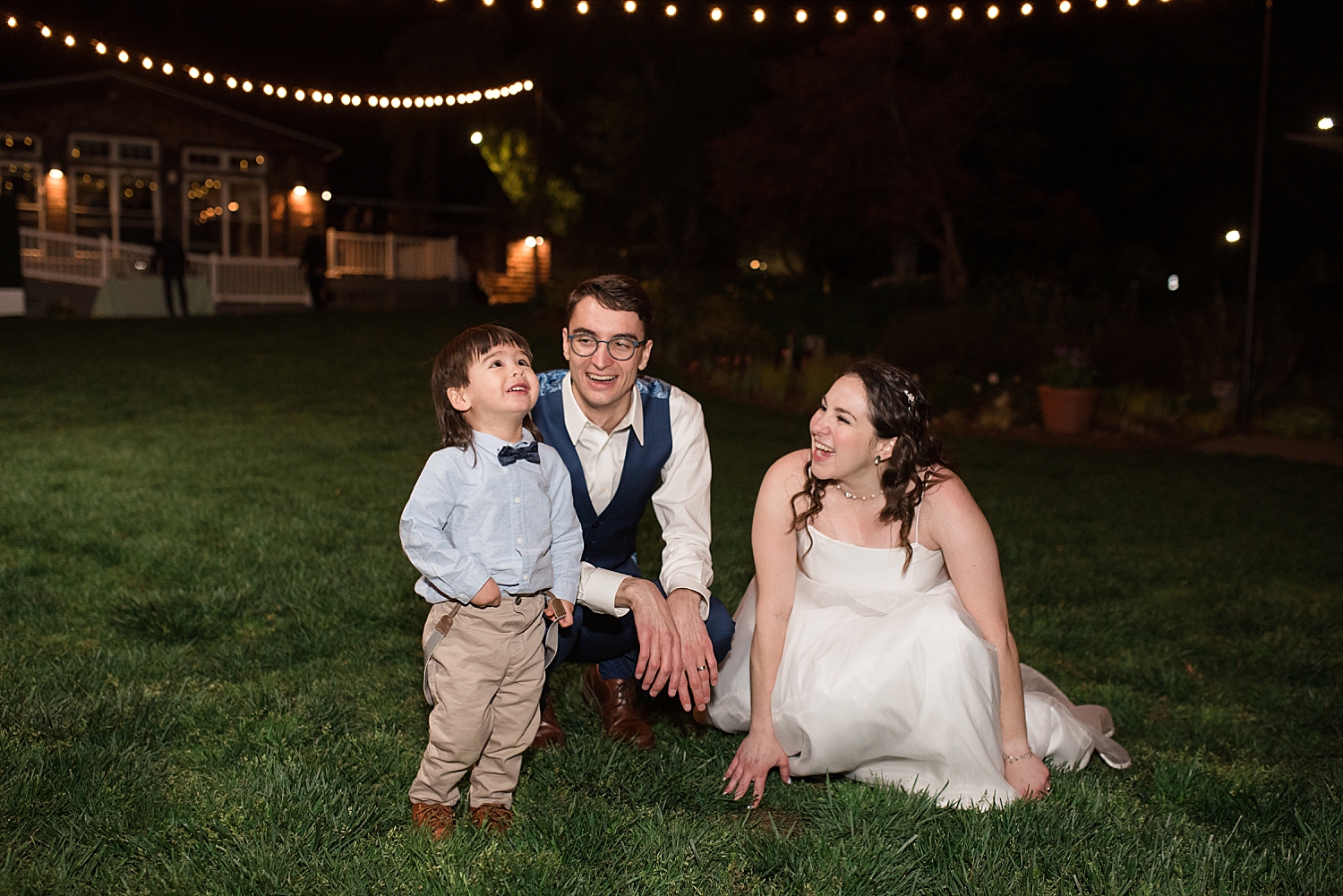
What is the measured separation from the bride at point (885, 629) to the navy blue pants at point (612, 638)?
0.57ft

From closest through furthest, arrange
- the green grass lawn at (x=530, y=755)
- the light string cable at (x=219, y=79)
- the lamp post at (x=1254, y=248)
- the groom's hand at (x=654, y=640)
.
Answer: the green grass lawn at (x=530, y=755) < the groom's hand at (x=654, y=640) < the light string cable at (x=219, y=79) < the lamp post at (x=1254, y=248)

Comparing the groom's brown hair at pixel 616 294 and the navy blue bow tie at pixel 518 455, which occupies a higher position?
the groom's brown hair at pixel 616 294

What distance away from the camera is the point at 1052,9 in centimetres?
1023

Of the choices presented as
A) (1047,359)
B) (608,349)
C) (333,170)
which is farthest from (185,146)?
(608,349)

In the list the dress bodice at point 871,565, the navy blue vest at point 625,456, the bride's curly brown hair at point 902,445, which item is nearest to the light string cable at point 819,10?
the navy blue vest at point 625,456

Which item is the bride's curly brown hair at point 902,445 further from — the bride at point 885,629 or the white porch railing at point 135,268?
the white porch railing at point 135,268

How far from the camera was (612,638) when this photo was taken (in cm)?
379

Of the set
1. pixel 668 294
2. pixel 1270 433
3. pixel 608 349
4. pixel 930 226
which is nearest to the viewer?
pixel 608 349

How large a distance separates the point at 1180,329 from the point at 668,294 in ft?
28.2

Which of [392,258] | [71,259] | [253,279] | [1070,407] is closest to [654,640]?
[1070,407]

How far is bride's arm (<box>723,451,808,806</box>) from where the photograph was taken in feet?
11.2

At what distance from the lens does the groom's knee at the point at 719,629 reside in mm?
3742

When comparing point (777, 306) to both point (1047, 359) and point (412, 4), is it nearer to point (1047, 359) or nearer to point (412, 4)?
point (1047, 359)

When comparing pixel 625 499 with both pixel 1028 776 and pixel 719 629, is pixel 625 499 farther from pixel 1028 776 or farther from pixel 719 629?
pixel 1028 776
